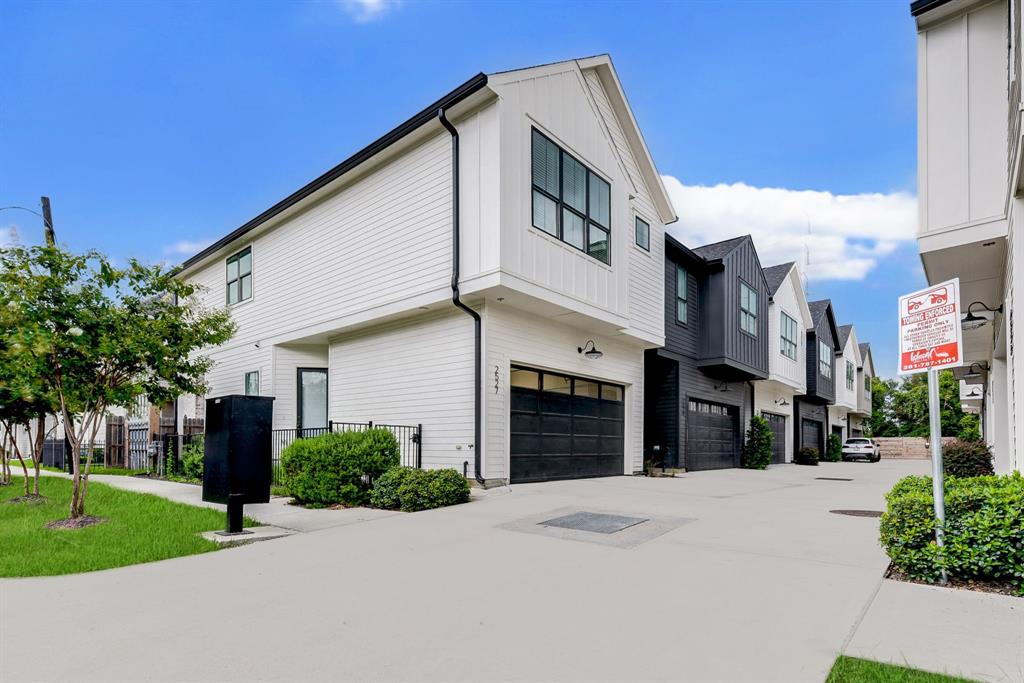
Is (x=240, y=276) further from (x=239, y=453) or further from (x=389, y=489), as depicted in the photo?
(x=239, y=453)

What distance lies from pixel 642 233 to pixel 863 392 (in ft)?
115

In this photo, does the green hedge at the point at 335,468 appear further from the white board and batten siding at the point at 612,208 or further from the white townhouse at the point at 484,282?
the white board and batten siding at the point at 612,208

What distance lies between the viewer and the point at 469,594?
4.71 meters

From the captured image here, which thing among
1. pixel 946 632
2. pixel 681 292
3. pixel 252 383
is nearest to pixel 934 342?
pixel 946 632

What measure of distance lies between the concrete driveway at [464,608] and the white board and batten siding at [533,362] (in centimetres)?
373

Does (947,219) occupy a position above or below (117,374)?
above

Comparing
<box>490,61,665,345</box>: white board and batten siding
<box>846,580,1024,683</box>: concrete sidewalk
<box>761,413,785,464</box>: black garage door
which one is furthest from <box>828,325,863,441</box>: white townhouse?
<box>846,580,1024,683</box>: concrete sidewalk

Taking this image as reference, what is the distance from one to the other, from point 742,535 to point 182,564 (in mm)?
5973

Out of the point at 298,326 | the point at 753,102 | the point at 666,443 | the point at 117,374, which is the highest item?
the point at 753,102

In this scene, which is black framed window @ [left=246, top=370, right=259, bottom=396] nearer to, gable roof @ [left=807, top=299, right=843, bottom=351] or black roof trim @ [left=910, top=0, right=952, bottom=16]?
black roof trim @ [left=910, top=0, right=952, bottom=16]

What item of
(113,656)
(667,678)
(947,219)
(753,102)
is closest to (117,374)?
(113,656)

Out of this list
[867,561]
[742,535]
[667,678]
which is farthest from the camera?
[742,535]

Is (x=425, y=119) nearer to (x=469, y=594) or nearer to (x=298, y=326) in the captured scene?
(x=298, y=326)

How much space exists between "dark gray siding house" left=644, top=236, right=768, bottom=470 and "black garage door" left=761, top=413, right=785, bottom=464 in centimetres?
494
